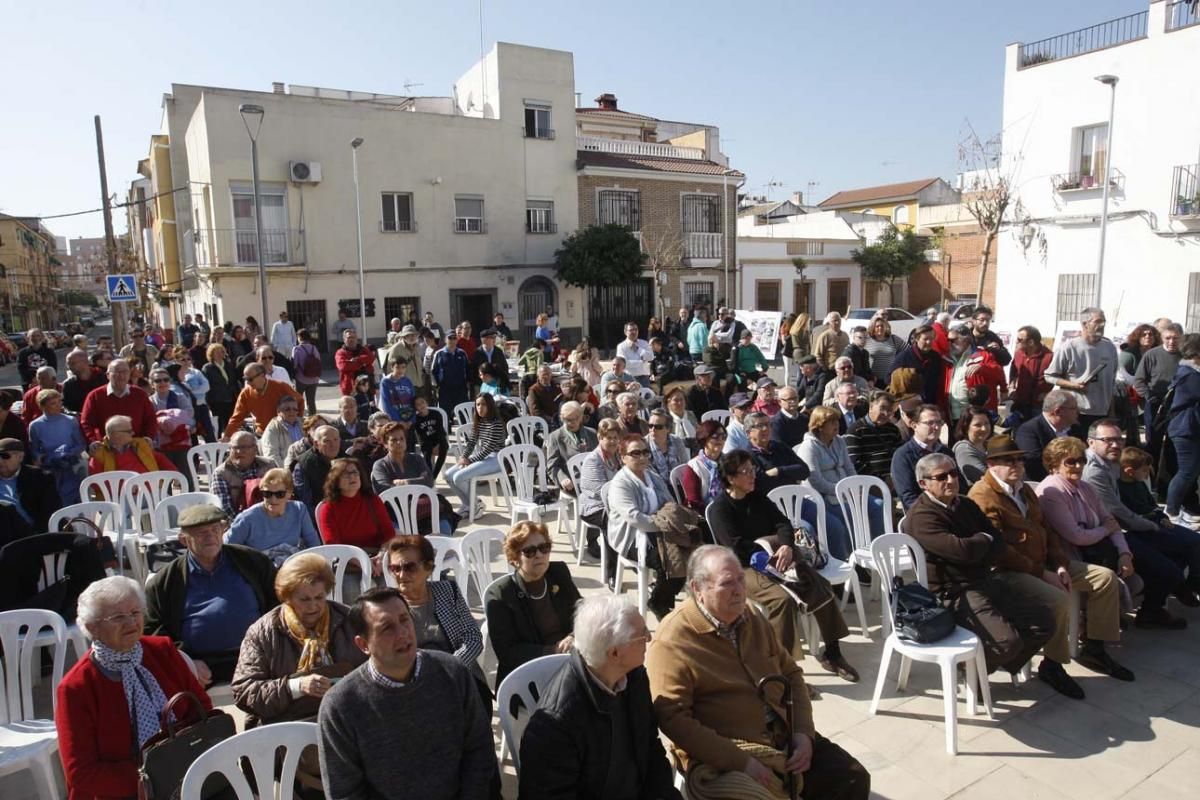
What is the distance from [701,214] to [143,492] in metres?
23.2

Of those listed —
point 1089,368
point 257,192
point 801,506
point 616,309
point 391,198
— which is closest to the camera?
point 801,506

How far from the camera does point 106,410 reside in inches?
260

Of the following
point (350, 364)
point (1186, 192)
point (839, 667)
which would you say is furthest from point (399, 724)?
point (1186, 192)

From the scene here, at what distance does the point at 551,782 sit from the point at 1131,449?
4537 mm

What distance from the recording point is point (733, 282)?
27.9m

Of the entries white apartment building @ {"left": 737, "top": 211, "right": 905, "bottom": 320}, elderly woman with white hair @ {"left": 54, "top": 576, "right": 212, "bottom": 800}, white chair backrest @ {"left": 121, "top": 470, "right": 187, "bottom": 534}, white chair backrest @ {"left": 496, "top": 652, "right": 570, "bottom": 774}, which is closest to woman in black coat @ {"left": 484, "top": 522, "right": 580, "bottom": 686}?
white chair backrest @ {"left": 496, "top": 652, "right": 570, "bottom": 774}

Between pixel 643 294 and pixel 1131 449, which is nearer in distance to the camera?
pixel 1131 449

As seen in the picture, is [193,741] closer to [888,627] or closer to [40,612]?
[40,612]

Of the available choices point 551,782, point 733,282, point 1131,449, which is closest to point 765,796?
point 551,782

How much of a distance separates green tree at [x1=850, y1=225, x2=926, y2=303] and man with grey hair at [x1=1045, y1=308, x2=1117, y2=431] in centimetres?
2692

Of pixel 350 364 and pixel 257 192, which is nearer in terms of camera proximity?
pixel 350 364

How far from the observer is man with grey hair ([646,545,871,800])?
2.85 m

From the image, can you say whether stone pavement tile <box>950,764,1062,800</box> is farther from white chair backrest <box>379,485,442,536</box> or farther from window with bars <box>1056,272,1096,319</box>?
window with bars <box>1056,272,1096,319</box>

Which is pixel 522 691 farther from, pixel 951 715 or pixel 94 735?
pixel 951 715
